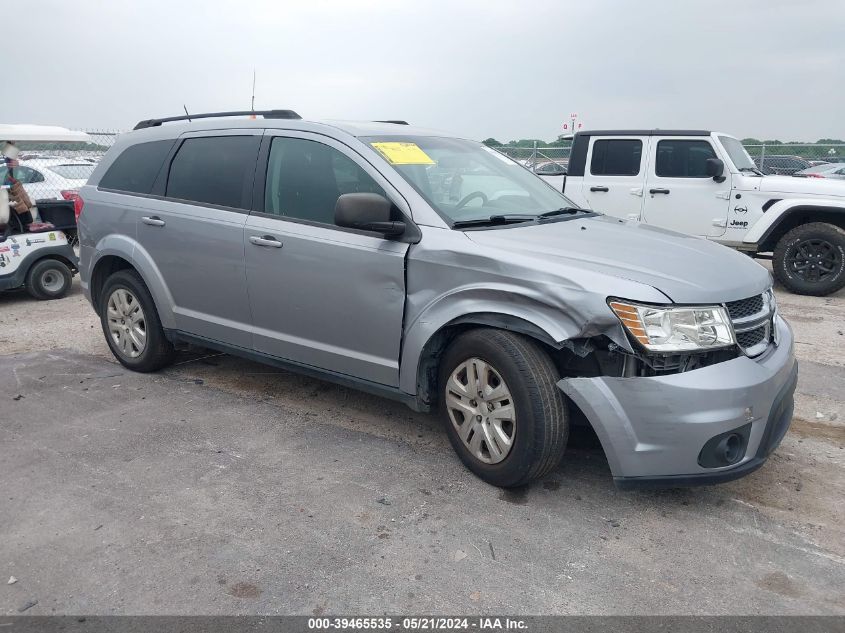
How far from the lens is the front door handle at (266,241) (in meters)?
4.16

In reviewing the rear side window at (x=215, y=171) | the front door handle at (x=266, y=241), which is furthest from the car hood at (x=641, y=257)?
the rear side window at (x=215, y=171)

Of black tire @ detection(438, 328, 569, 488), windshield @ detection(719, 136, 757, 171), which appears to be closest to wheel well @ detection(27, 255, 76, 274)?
black tire @ detection(438, 328, 569, 488)

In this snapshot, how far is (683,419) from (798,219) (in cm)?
657

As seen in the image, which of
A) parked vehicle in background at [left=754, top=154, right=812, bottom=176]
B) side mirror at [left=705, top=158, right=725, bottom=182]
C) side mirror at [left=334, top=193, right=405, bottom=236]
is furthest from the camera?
parked vehicle in background at [left=754, top=154, right=812, bottom=176]

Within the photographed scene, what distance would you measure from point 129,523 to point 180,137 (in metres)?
2.81

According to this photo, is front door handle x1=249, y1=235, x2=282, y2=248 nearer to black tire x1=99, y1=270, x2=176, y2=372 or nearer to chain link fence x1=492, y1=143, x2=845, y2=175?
black tire x1=99, y1=270, x2=176, y2=372

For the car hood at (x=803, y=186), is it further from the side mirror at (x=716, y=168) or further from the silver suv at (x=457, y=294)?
the silver suv at (x=457, y=294)

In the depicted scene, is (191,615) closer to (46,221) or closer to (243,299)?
(243,299)

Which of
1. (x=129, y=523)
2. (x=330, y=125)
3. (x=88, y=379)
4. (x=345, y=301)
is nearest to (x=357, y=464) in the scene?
(x=345, y=301)

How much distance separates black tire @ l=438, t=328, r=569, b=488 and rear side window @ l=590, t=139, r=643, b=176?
635 cm

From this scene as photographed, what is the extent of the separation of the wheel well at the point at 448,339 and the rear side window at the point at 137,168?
264cm

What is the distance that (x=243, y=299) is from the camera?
4.44 m

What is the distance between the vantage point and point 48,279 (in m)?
8.27

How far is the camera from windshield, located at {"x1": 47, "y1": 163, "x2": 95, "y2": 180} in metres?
12.9
